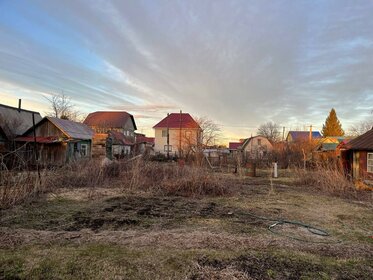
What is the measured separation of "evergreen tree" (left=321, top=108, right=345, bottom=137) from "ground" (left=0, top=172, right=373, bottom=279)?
4804 cm

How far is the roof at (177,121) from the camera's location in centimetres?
3972

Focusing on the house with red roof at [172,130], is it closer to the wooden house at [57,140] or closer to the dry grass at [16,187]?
the wooden house at [57,140]

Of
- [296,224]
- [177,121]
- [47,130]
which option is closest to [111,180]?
[296,224]

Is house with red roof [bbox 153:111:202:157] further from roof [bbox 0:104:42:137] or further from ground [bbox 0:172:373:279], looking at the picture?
ground [bbox 0:172:373:279]

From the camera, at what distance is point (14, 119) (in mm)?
22766

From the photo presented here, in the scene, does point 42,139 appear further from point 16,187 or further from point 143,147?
point 143,147

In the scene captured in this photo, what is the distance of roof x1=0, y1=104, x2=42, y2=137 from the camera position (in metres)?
20.7

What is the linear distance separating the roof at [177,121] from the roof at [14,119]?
18.2m

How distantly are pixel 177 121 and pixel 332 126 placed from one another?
31.1m

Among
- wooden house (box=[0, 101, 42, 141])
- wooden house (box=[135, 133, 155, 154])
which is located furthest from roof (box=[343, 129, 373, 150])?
wooden house (box=[0, 101, 42, 141])

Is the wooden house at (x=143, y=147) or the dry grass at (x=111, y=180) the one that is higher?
the wooden house at (x=143, y=147)

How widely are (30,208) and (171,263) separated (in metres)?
4.73

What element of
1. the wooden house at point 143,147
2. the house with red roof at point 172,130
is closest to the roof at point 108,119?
the wooden house at point 143,147

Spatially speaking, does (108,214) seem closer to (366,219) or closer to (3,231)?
(3,231)
